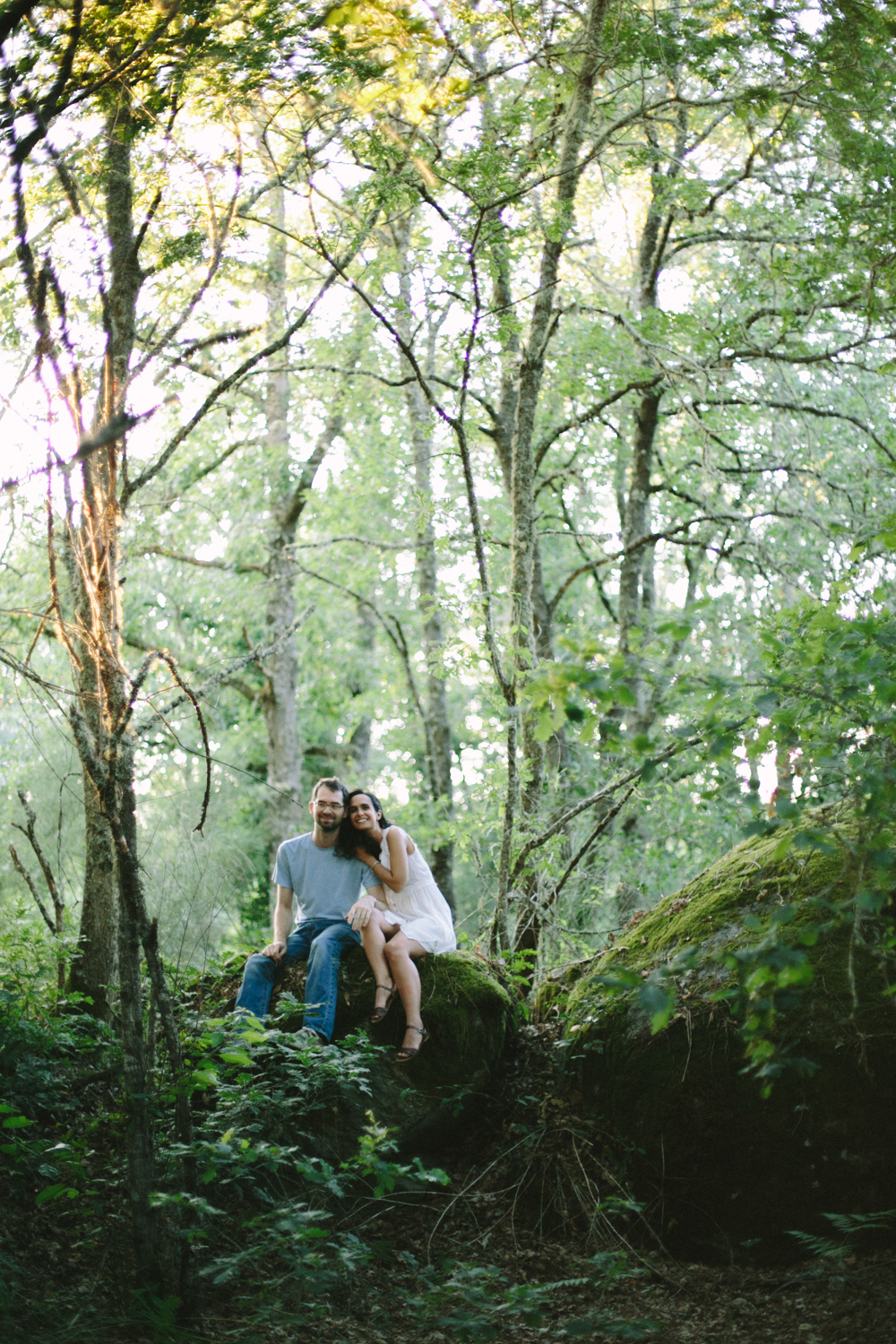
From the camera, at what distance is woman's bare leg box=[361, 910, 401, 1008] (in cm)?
496

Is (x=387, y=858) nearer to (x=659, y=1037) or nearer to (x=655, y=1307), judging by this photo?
(x=659, y=1037)

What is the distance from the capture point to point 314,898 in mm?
5375

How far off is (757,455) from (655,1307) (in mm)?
8575

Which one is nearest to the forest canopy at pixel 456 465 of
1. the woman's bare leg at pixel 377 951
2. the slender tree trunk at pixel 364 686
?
the woman's bare leg at pixel 377 951

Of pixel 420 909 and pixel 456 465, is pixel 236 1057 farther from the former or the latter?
pixel 456 465

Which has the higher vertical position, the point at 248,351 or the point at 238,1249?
the point at 248,351

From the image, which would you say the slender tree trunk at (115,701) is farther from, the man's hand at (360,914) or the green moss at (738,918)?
the green moss at (738,918)

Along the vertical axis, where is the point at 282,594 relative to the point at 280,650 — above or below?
above

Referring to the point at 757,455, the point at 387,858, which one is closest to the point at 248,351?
the point at 757,455

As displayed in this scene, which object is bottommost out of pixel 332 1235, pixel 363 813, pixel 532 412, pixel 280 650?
pixel 332 1235

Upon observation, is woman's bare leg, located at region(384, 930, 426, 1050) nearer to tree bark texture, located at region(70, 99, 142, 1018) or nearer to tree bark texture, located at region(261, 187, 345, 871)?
tree bark texture, located at region(70, 99, 142, 1018)

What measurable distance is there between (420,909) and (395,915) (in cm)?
13

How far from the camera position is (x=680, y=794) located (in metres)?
9.79

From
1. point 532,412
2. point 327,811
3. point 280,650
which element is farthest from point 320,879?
point 280,650
